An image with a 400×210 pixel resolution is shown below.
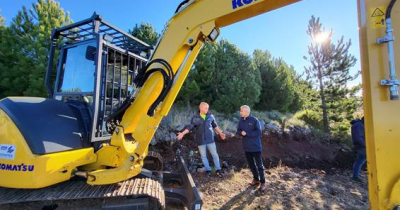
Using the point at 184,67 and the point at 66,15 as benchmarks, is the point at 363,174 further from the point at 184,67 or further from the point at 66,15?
the point at 66,15

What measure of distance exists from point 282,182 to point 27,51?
37.9 ft

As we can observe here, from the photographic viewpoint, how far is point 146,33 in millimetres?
11812

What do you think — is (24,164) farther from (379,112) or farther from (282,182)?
(282,182)

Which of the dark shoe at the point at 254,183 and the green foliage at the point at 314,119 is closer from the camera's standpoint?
the dark shoe at the point at 254,183

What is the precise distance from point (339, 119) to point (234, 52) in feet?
24.3

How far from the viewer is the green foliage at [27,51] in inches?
369

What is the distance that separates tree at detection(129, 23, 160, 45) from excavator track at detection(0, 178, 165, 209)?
31.8 ft

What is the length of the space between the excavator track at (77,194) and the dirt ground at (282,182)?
5.14 feet

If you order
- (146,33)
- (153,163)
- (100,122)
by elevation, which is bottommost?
(153,163)

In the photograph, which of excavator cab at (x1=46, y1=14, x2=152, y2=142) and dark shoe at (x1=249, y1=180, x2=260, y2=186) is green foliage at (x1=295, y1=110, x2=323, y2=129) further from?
excavator cab at (x1=46, y1=14, x2=152, y2=142)

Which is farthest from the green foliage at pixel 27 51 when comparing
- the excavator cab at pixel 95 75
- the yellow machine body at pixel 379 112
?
the yellow machine body at pixel 379 112

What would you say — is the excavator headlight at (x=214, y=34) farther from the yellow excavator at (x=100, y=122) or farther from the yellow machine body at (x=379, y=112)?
the yellow machine body at (x=379, y=112)

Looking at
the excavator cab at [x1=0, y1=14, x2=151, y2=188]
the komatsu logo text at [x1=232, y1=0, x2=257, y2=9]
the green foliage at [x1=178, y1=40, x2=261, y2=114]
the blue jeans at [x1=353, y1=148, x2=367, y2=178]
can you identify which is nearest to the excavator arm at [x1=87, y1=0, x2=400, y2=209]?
the komatsu logo text at [x1=232, y1=0, x2=257, y2=9]

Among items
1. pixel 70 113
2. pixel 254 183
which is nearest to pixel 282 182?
pixel 254 183
